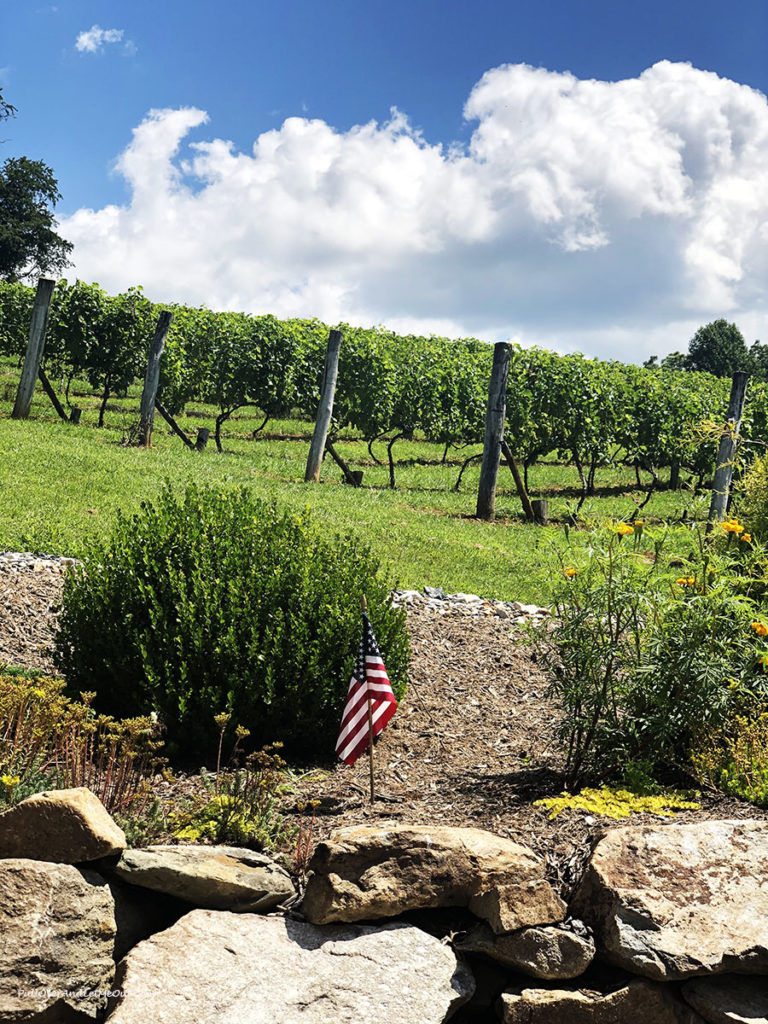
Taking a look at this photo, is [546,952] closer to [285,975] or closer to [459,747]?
[285,975]

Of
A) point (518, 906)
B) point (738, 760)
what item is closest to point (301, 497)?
point (738, 760)

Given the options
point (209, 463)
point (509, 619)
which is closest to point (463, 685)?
point (509, 619)

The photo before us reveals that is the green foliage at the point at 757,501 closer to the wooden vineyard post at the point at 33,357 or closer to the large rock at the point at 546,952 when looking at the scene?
the large rock at the point at 546,952

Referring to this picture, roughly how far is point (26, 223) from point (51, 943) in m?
55.9

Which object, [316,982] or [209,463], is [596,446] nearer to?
[209,463]

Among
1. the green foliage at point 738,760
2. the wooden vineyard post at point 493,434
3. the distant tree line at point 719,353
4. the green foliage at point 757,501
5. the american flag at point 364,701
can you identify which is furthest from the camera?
the distant tree line at point 719,353

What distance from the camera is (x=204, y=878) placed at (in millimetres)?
3789

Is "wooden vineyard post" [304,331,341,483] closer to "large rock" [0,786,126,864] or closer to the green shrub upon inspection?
the green shrub

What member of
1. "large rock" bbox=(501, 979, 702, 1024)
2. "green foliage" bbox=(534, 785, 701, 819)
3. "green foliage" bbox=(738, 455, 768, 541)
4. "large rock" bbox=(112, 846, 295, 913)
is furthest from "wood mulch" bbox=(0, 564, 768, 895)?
"green foliage" bbox=(738, 455, 768, 541)

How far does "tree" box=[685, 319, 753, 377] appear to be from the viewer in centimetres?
7775

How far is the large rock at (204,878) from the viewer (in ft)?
12.4

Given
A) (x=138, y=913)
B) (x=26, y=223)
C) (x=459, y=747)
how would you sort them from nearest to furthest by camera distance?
(x=138, y=913)
(x=459, y=747)
(x=26, y=223)

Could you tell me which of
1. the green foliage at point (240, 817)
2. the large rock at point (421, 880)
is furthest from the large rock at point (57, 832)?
the large rock at point (421, 880)

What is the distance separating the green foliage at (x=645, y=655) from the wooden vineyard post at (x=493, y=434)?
1128 centimetres
